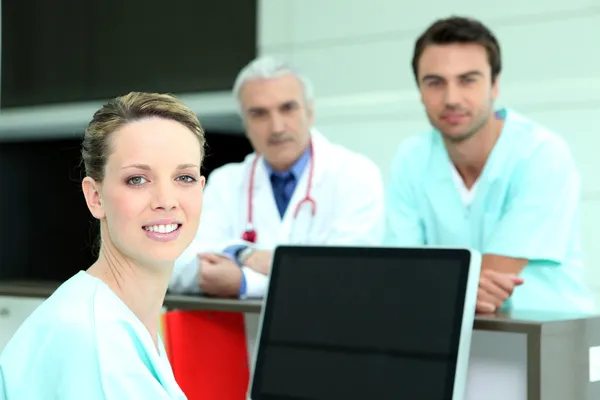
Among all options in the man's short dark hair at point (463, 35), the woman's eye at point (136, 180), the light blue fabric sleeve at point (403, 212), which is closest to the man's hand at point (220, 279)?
the light blue fabric sleeve at point (403, 212)

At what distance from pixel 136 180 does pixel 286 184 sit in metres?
1.50

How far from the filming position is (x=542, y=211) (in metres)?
1.98

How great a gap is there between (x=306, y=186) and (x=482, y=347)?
1.03 meters

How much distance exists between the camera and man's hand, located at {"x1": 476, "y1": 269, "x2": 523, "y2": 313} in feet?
4.71

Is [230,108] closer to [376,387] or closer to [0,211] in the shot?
[0,211]

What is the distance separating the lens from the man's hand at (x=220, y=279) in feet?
5.82

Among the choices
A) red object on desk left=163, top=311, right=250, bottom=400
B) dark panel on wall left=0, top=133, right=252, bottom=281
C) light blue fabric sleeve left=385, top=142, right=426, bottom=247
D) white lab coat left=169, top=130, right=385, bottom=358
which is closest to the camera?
red object on desk left=163, top=311, right=250, bottom=400

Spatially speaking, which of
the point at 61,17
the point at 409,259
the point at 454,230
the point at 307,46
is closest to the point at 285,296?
the point at 409,259

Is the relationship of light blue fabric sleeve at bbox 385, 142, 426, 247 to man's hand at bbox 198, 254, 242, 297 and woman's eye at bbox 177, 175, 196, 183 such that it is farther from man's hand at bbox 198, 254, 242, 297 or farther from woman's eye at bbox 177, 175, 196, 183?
woman's eye at bbox 177, 175, 196, 183

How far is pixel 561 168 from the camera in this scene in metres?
2.03

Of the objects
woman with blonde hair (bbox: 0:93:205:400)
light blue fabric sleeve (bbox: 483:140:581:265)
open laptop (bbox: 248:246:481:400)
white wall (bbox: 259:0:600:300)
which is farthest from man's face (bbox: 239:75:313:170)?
woman with blonde hair (bbox: 0:93:205:400)

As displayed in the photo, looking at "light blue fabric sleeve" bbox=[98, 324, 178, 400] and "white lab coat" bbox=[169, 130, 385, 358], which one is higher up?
"white lab coat" bbox=[169, 130, 385, 358]

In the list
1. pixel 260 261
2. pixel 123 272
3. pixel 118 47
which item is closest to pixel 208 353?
pixel 260 261

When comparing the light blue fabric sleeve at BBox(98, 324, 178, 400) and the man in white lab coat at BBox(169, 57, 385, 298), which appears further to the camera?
the man in white lab coat at BBox(169, 57, 385, 298)
